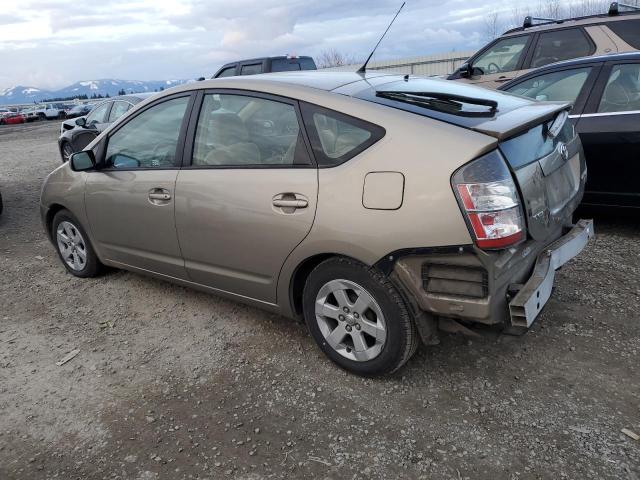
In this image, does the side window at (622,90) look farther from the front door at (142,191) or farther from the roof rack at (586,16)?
the front door at (142,191)

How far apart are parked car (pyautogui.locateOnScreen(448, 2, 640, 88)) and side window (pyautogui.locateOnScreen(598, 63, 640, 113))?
2560 mm

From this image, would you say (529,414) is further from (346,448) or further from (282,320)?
(282,320)

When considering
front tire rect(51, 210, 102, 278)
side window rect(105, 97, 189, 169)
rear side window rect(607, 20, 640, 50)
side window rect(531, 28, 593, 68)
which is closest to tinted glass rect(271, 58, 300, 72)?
side window rect(531, 28, 593, 68)

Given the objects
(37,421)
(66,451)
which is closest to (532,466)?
(66,451)

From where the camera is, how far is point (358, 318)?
2859 millimetres

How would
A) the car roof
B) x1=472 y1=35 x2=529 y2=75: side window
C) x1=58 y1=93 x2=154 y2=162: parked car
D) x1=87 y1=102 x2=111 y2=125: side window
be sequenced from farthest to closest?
x1=87 y1=102 x2=111 y2=125: side window → x1=58 y1=93 x2=154 y2=162: parked car → x1=472 y1=35 x2=529 y2=75: side window → the car roof

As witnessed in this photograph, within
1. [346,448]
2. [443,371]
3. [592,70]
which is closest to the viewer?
[346,448]

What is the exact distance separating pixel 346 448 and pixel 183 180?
2.02 meters

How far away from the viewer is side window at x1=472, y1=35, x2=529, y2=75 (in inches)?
314

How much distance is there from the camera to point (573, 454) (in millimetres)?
2330

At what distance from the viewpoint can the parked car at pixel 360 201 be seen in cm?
246

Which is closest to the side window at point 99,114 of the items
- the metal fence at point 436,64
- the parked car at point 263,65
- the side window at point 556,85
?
the parked car at point 263,65

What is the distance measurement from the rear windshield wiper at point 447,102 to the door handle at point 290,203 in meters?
0.77

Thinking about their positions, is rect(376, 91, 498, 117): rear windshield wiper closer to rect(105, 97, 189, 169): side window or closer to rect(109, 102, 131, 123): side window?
rect(105, 97, 189, 169): side window
